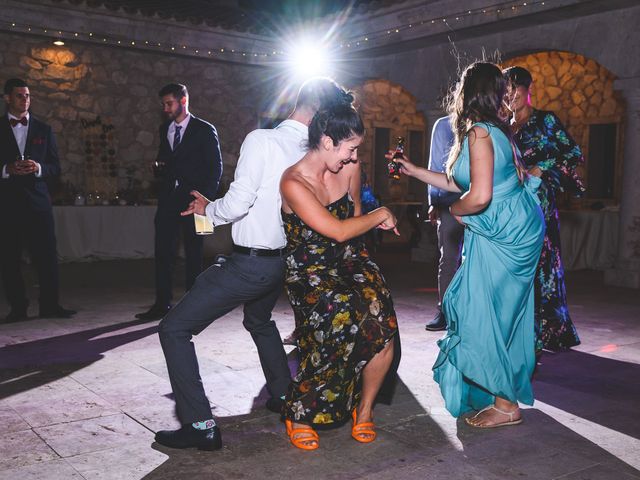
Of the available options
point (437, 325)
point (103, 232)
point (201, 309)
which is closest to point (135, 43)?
point (103, 232)

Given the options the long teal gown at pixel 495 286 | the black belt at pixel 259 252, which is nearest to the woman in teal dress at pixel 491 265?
the long teal gown at pixel 495 286

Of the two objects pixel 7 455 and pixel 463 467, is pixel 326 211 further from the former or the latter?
pixel 7 455

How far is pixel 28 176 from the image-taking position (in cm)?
530

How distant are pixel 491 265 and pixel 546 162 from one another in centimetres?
139

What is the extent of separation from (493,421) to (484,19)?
Answer: 262 inches

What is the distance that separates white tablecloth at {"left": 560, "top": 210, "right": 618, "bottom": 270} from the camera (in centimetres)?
943

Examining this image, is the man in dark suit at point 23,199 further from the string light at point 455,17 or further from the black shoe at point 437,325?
the string light at point 455,17

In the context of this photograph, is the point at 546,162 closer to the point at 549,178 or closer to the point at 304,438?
the point at 549,178

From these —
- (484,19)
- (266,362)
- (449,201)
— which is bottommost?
(266,362)

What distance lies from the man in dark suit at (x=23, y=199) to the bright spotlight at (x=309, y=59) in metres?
6.99

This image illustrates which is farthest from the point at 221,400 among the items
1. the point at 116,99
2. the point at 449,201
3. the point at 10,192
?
the point at 116,99

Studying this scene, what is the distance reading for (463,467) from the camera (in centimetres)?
264

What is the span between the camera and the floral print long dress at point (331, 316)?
8.99 ft

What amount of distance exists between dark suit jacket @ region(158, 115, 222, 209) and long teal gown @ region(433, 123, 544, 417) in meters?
2.69
